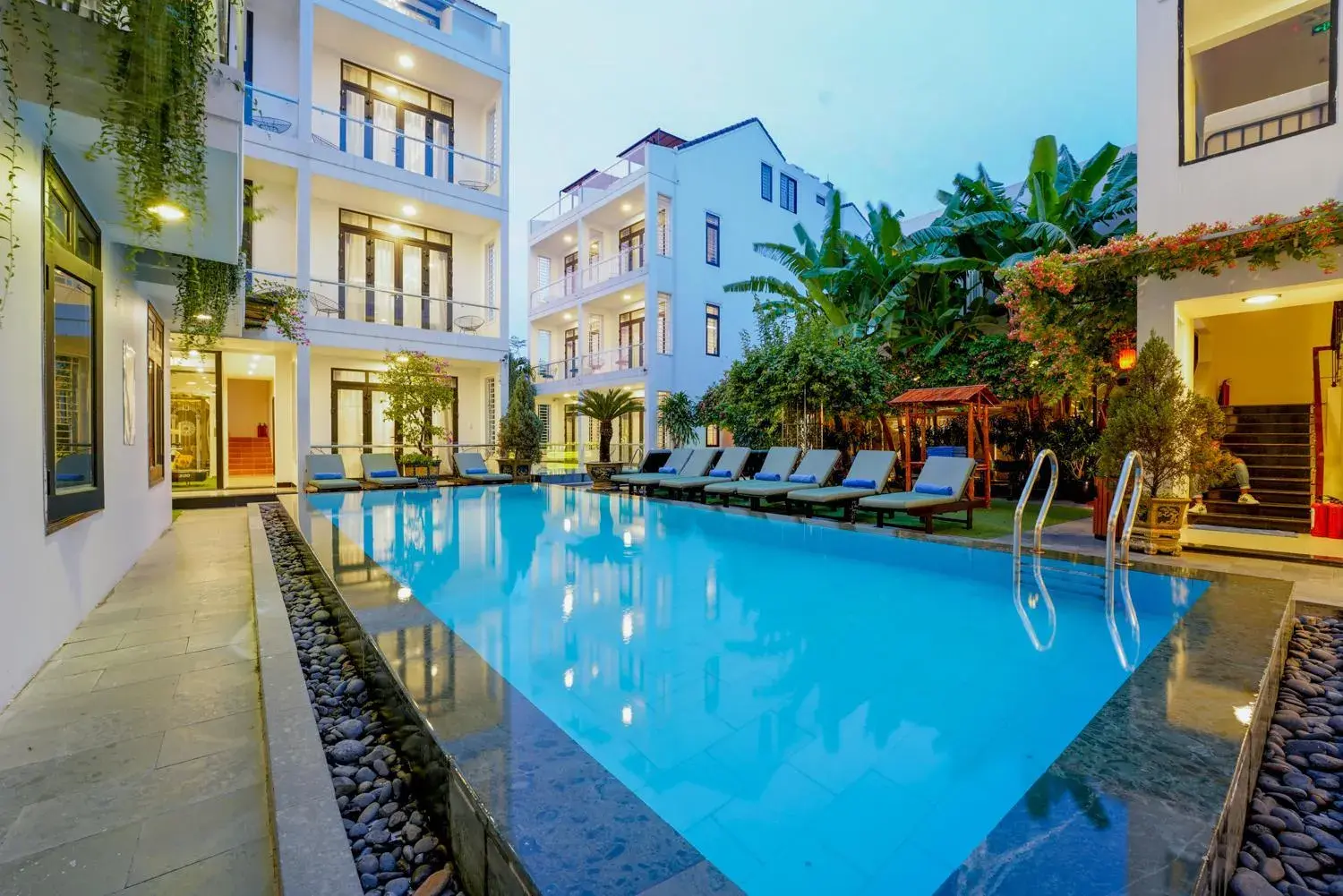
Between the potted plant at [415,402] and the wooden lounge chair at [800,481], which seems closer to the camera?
the wooden lounge chair at [800,481]

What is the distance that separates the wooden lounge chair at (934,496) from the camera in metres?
8.00

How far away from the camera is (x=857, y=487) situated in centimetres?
945

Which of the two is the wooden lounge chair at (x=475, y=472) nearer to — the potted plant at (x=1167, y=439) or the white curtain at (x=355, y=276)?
the white curtain at (x=355, y=276)

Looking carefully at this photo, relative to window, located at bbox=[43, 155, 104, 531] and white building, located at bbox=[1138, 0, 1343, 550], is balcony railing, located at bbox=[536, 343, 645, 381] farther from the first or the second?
window, located at bbox=[43, 155, 104, 531]

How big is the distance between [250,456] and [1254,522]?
22955 millimetres

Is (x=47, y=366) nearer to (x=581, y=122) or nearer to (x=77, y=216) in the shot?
(x=77, y=216)

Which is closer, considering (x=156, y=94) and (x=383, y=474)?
(x=156, y=94)

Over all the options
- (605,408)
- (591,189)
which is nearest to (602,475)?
(605,408)

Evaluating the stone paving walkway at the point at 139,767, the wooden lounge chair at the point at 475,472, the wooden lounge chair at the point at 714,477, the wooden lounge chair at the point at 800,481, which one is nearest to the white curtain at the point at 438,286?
the wooden lounge chair at the point at 475,472

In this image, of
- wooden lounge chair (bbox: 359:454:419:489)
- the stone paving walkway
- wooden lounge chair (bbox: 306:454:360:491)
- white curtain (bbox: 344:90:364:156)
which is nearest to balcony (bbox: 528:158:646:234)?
white curtain (bbox: 344:90:364:156)

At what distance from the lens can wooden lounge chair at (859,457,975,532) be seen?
800cm

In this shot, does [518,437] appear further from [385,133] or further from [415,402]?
[385,133]

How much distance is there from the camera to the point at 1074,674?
3449mm

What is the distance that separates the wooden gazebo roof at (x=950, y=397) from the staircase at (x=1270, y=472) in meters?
3.57
